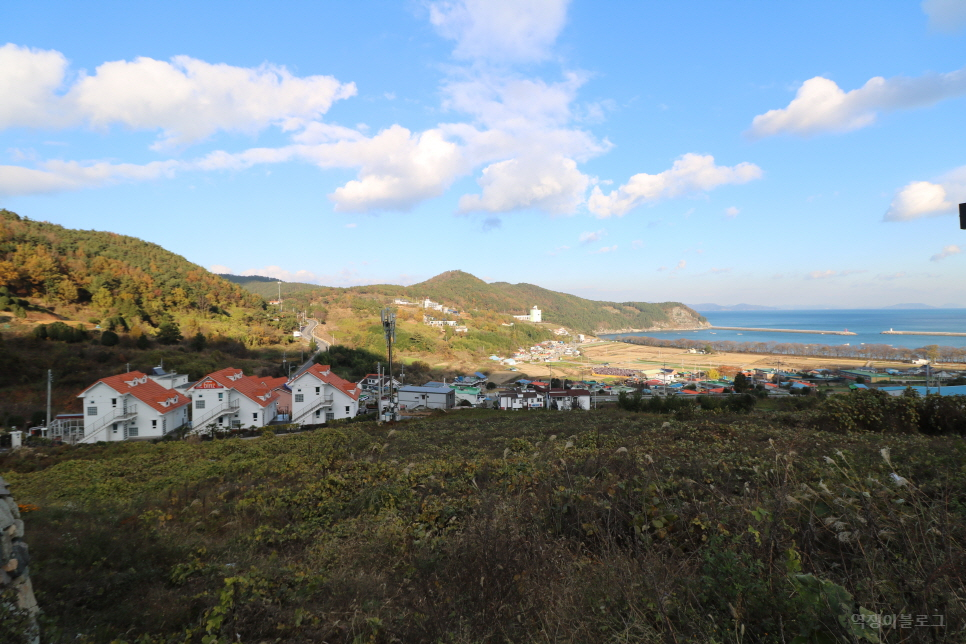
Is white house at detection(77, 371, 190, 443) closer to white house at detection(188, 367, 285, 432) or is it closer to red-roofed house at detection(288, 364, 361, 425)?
white house at detection(188, 367, 285, 432)

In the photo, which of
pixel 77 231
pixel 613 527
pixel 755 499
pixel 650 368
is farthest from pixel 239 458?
pixel 77 231

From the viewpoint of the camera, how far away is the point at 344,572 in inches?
131

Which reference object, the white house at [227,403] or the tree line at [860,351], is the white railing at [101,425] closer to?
the white house at [227,403]

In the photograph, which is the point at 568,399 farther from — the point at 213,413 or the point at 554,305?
the point at 554,305

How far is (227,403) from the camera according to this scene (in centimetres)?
2069

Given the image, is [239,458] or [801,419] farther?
[801,419]

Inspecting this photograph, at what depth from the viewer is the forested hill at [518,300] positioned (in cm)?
11906

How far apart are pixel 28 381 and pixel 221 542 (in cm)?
3057

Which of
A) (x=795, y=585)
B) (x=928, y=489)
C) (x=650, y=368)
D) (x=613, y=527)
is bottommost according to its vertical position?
(x=650, y=368)

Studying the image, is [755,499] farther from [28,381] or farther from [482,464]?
[28,381]

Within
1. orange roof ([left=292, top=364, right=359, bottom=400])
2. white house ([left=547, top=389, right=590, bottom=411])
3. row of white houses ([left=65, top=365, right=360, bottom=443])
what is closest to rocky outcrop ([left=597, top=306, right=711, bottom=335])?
white house ([left=547, top=389, right=590, bottom=411])

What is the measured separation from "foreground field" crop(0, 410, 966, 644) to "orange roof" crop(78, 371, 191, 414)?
54.4ft

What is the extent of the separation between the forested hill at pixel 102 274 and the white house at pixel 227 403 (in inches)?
1131

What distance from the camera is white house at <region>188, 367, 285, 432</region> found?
2045 centimetres
